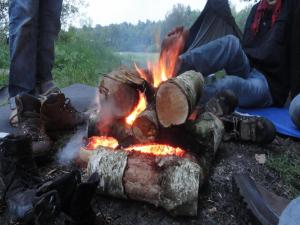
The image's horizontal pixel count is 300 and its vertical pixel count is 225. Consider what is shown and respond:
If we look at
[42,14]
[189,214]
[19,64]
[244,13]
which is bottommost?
[189,214]

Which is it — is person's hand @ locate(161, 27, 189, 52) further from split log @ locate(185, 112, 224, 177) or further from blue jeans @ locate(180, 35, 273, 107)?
split log @ locate(185, 112, 224, 177)

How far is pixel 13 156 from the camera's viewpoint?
174cm

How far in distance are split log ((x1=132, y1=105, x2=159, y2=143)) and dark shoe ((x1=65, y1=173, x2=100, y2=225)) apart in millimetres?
656

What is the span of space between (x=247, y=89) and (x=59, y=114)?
5.82ft

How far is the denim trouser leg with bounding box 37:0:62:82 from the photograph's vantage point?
306 cm

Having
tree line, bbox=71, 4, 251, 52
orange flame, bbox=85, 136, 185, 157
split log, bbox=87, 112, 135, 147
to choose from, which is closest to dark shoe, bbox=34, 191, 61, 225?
orange flame, bbox=85, 136, 185, 157

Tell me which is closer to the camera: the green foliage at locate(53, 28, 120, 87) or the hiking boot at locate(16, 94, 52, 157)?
the hiking boot at locate(16, 94, 52, 157)

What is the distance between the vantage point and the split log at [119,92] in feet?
7.47

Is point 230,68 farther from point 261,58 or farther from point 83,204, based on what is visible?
point 83,204

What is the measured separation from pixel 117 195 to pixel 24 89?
1.52m

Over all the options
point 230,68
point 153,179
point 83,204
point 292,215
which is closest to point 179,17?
point 230,68

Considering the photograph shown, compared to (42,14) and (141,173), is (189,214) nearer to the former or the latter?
(141,173)

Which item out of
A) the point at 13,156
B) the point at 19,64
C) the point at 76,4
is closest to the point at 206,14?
the point at 19,64

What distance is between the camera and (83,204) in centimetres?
154
